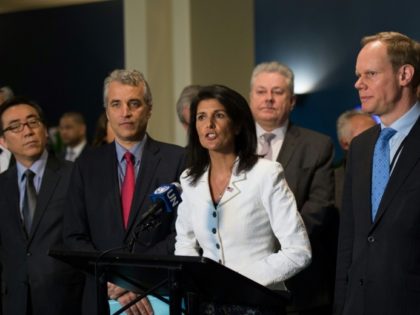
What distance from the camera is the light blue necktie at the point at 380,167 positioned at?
329cm

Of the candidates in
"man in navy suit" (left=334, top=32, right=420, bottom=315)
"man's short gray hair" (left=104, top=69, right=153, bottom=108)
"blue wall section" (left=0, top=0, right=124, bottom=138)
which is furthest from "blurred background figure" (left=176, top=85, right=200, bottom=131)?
"blue wall section" (left=0, top=0, right=124, bottom=138)

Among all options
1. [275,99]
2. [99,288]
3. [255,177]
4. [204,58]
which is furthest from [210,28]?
[99,288]

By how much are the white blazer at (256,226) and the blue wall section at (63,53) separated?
327 inches

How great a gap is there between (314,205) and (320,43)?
22.4 feet

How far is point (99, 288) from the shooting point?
2.96m

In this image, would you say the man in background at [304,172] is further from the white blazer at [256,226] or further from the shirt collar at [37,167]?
the shirt collar at [37,167]

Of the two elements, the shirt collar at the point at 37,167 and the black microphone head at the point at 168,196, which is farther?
the shirt collar at the point at 37,167

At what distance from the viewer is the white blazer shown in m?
3.27

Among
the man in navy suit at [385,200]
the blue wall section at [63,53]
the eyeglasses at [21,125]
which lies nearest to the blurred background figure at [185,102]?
the eyeglasses at [21,125]

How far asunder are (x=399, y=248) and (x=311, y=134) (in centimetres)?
133

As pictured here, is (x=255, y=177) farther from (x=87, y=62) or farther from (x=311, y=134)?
(x=87, y=62)

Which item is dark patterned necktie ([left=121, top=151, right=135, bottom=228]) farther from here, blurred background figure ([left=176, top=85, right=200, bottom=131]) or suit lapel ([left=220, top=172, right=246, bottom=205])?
blurred background figure ([left=176, top=85, right=200, bottom=131])

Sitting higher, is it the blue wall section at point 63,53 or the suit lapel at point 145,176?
the blue wall section at point 63,53

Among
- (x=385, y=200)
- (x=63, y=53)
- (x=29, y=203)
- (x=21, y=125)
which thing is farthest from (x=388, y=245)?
(x=63, y=53)
